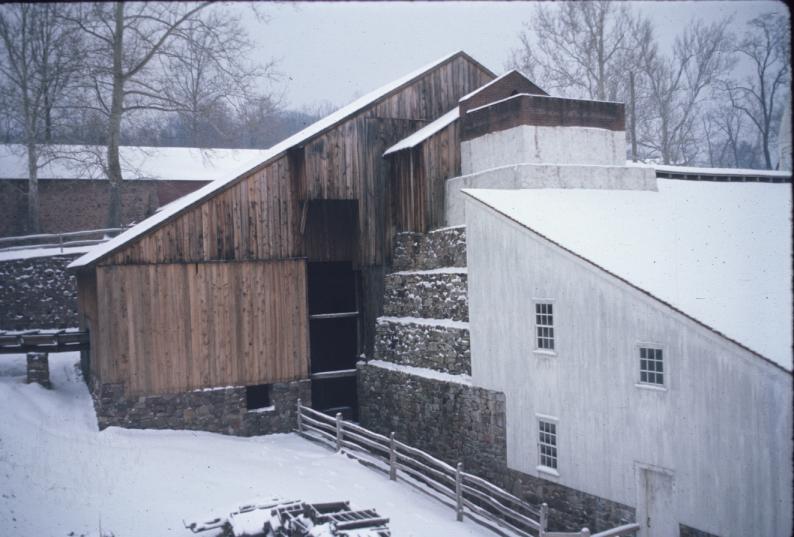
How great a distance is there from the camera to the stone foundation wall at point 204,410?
1578 cm

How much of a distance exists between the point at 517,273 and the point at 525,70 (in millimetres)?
20003

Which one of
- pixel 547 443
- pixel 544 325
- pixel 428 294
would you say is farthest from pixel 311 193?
pixel 547 443

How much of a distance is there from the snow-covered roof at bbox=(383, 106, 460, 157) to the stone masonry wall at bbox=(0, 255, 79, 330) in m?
14.1

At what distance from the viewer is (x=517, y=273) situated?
527 inches

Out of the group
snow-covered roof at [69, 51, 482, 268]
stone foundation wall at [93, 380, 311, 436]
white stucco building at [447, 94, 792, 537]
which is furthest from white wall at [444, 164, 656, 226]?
stone foundation wall at [93, 380, 311, 436]

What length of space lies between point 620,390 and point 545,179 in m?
6.87

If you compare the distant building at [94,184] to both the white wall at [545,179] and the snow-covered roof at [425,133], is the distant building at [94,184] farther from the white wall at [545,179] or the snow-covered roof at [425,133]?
the white wall at [545,179]

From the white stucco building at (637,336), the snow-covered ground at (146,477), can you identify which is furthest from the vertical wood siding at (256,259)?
the white stucco building at (637,336)

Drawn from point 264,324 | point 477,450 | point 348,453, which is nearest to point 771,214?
point 477,450

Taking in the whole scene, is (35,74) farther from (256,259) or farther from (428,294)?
(428,294)

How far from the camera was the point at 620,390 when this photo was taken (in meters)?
11.1

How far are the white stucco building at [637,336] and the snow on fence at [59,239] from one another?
16.9m

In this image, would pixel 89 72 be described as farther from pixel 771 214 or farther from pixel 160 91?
pixel 771 214

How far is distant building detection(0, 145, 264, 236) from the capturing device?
92.6 ft
